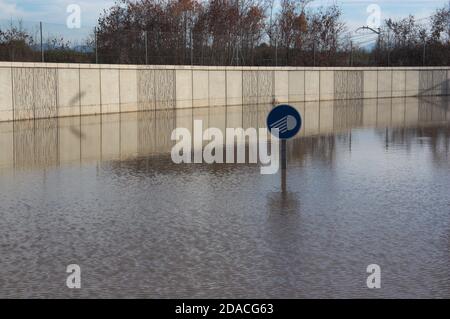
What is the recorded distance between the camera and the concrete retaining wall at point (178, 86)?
24.5 meters

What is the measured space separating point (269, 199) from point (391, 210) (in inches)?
72.2

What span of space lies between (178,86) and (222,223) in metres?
24.3

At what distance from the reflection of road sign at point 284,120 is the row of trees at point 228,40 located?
17548 mm

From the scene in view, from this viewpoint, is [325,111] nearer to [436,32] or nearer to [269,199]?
[269,199]

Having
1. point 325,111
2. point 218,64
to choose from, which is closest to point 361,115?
point 325,111

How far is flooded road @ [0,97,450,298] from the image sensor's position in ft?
20.1

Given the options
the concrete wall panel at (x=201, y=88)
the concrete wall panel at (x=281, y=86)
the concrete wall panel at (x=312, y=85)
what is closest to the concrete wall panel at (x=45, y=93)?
the concrete wall panel at (x=201, y=88)

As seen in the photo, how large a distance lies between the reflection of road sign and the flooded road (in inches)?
36.2

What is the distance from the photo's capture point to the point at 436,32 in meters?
60.3

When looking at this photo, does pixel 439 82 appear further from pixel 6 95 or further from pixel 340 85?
pixel 6 95

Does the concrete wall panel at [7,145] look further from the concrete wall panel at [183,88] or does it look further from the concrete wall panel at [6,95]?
the concrete wall panel at [183,88]

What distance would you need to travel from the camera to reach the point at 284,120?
1104 cm
